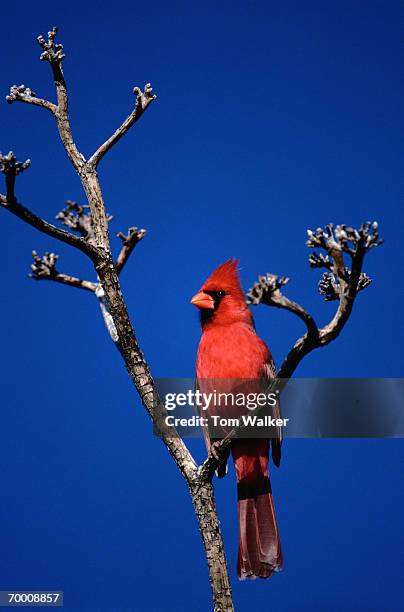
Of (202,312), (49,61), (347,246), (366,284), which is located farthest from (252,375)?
(49,61)

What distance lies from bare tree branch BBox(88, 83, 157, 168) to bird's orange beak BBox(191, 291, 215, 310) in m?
0.55

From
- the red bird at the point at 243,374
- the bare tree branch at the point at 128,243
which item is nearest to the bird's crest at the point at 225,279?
the red bird at the point at 243,374

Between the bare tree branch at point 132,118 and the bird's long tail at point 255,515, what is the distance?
3.48 feet

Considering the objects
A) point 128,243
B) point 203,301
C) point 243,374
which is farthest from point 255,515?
point 128,243

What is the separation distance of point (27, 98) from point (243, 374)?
Result: 1173 mm

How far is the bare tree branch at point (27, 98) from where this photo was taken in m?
2.39

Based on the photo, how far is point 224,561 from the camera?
2176 mm

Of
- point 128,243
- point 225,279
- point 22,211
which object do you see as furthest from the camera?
point 225,279

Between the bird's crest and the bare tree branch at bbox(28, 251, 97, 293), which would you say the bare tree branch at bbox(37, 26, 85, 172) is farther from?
the bird's crest

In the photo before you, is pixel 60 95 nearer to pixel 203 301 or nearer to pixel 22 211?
pixel 22 211

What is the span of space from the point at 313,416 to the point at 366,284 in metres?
0.48

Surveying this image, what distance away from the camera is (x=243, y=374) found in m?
2.31

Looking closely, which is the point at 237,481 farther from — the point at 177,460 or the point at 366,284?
the point at 366,284

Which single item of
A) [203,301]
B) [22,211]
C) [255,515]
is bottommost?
[255,515]
